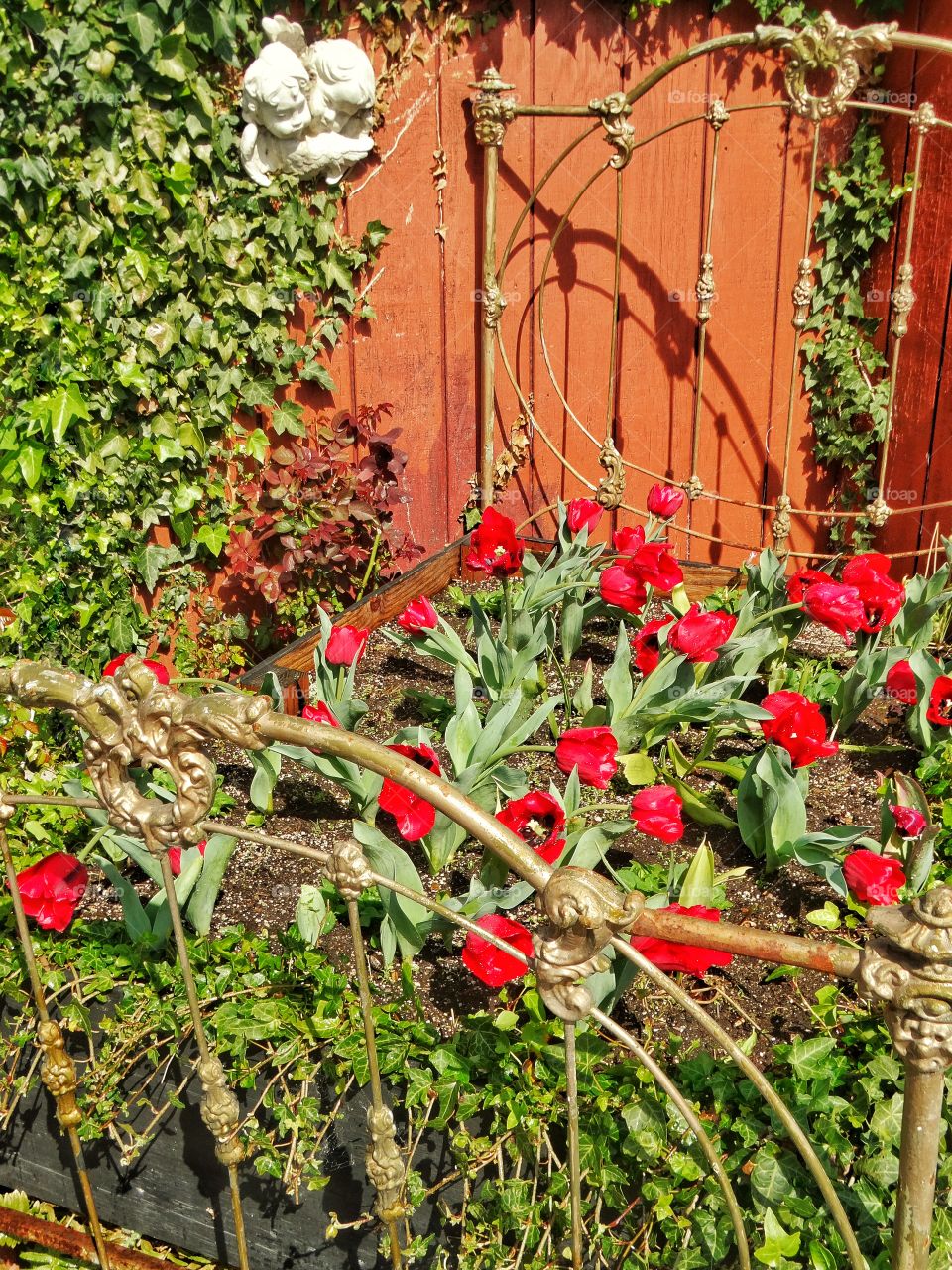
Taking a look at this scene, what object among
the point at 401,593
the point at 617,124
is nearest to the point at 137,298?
the point at 401,593

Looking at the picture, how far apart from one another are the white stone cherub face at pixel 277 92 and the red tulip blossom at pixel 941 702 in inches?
80.3

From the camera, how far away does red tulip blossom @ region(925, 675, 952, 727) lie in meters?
1.95

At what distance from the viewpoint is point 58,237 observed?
266 cm

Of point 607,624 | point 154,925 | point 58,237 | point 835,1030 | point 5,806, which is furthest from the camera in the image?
point 607,624

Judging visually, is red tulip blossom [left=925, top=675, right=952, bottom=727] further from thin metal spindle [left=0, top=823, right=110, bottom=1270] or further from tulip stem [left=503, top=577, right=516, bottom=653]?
thin metal spindle [left=0, top=823, right=110, bottom=1270]

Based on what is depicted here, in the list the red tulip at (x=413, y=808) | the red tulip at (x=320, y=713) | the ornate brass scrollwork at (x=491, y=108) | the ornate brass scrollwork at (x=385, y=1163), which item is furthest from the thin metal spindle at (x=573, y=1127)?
the ornate brass scrollwork at (x=491, y=108)

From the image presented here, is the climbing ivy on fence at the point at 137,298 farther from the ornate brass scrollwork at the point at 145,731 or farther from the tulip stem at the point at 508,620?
the ornate brass scrollwork at the point at 145,731

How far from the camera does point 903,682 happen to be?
82.0 inches

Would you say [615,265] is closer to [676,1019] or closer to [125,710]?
[676,1019]

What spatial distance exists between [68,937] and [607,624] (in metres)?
1.58

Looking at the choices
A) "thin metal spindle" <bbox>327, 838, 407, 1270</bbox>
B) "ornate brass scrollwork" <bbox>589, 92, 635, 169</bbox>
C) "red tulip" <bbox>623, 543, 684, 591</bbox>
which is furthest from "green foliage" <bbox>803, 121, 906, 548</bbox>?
"thin metal spindle" <bbox>327, 838, 407, 1270</bbox>

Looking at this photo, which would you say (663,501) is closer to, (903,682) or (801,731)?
(903,682)

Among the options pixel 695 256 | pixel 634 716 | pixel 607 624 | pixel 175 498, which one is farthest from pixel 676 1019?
pixel 695 256

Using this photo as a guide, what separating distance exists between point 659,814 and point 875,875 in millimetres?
284
